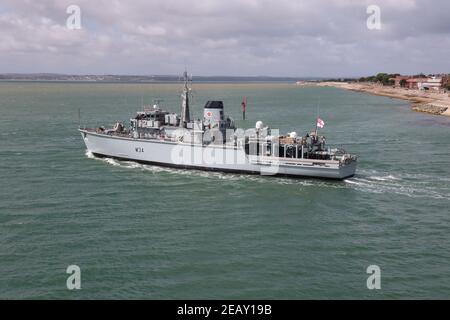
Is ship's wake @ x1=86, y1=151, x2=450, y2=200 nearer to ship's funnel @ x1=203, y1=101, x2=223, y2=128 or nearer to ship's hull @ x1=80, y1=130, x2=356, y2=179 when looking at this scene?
ship's hull @ x1=80, y1=130, x2=356, y2=179

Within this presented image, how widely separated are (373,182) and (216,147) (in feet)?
54.6

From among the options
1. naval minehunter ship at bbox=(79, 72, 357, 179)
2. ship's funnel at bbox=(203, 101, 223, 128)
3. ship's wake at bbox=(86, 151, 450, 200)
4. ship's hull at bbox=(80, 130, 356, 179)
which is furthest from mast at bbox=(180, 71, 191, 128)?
ship's wake at bbox=(86, 151, 450, 200)

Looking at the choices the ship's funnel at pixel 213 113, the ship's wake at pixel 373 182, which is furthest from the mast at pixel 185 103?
the ship's wake at pixel 373 182

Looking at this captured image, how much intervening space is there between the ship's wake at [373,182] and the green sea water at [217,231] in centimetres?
17

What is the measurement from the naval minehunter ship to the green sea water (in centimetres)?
147

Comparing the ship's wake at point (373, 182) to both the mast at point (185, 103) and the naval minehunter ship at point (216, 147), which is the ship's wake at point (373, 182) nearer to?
the naval minehunter ship at point (216, 147)

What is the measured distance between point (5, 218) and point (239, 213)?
17951mm

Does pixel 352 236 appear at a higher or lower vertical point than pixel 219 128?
lower

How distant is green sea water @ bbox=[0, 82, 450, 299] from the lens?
1011 inches

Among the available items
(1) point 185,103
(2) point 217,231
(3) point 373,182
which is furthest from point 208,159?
(2) point 217,231

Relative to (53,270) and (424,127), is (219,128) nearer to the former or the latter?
(53,270)

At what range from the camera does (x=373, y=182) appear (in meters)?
46.7

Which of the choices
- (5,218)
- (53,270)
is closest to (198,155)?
(5,218)

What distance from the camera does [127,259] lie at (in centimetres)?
2848
